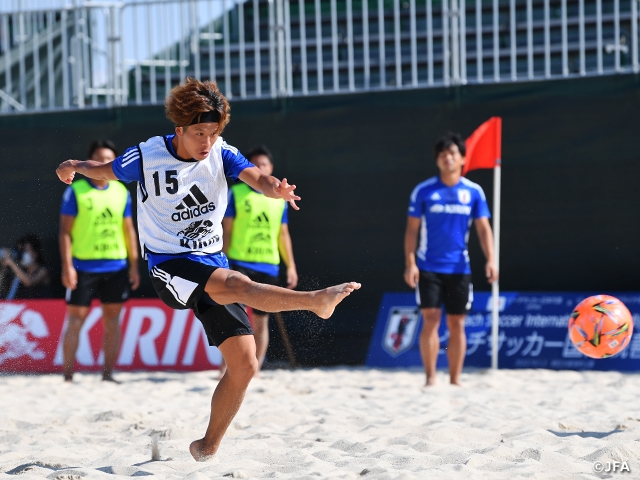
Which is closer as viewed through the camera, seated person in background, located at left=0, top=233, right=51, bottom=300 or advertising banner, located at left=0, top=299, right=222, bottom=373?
advertising banner, located at left=0, top=299, right=222, bottom=373

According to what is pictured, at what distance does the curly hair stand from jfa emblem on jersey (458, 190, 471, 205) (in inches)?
138

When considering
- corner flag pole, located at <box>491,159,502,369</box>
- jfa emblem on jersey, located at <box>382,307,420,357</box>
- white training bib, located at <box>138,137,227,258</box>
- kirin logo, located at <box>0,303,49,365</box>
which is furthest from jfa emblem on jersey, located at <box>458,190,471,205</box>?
kirin logo, located at <box>0,303,49,365</box>

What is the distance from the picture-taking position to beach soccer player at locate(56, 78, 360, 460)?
370 centimetres

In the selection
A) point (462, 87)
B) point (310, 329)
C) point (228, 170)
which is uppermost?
point (462, 87)

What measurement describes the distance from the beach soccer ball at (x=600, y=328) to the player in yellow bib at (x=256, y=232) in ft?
9.77

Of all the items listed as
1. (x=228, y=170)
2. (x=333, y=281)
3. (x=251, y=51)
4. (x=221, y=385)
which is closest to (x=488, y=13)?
(x=251, y=51)

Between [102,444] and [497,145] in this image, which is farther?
[497,145]

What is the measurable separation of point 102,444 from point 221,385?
1.06m

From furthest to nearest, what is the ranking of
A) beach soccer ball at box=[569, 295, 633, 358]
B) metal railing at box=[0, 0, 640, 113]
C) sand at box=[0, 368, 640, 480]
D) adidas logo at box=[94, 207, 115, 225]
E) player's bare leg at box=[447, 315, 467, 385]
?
metal railing at box=[0, 0, 640, 113]
adidas logo at box=[94, 207, 115, 225]
player's bare leg at box=[447, 315, 467, 385]
beach soccer ball at box=[569, 295, 633, 358]
sand at box=[0, 368, 640, 480]

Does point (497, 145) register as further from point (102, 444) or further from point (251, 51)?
point (102, 444)

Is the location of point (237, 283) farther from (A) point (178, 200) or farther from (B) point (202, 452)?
(B) point (202, 452)

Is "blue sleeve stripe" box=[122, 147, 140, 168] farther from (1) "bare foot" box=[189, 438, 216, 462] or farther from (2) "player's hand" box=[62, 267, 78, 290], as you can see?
(2) "player's hand" box=[62, 267, 78, 290]

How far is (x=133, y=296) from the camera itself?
28.2ft

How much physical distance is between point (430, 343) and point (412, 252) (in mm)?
736
